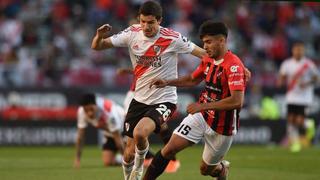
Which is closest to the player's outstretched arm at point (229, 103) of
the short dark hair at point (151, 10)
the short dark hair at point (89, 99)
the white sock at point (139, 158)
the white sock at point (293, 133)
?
the white sock at point (139, 158)

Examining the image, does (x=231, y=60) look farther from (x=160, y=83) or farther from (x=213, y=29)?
(x=160, y=83)

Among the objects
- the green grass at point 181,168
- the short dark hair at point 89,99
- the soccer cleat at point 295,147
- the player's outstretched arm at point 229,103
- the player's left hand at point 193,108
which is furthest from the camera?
the soccer cleat at point 295,147

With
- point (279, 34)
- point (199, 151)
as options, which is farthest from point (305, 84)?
point (279, 34)

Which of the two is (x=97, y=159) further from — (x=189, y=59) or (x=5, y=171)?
(x=189, y=59)

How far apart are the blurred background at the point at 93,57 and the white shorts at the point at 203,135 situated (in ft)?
38.0

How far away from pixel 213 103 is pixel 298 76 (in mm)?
10903

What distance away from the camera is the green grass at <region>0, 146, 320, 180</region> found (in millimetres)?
12797

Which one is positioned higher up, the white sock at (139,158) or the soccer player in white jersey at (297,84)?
the white sock at (139,158)

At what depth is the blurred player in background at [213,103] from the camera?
9490 millimetres

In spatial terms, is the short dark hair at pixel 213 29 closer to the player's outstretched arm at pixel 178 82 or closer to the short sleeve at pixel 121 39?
the player's outstretched arm at pixel 178 82

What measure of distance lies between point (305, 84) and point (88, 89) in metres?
5.64

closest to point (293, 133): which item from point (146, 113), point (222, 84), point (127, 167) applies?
point (127, 167)

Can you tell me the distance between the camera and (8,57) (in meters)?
22.5

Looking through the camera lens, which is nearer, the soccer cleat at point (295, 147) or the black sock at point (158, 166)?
the black sock at point (158, 166)
